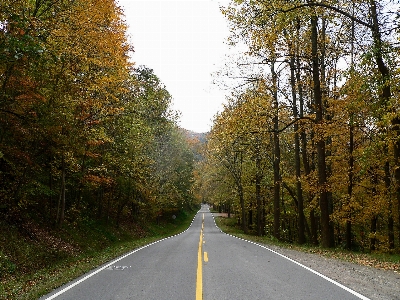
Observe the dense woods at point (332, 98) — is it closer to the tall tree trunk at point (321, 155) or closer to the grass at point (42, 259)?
the tall tree trunk at point (321, 155)

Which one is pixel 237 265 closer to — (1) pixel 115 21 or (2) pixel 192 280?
(2) pixel 192 280

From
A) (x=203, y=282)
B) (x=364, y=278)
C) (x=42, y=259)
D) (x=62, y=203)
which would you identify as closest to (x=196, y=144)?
(x=62, y=203)

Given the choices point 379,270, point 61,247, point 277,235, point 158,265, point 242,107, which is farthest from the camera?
point 277,235

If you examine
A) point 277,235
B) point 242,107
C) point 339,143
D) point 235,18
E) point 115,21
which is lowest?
point 277,235

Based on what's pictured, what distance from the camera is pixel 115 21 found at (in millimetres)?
19000

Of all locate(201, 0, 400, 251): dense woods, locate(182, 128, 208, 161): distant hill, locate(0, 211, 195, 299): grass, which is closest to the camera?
locate(0, 211, 195, 299): grass

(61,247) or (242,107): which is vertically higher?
(242,107)

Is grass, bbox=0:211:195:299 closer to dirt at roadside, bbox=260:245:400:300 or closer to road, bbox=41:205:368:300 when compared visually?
road, bbox=41:205:368:300

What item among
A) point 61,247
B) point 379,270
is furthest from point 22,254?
point 379,270

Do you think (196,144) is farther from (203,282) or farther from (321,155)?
(203,282)

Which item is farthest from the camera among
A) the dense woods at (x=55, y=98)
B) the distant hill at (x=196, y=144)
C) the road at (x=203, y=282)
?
the distant hill at (x=196, y=144)

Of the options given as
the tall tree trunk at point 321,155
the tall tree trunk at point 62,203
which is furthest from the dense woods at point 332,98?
the tall tree trunk at point 62,203

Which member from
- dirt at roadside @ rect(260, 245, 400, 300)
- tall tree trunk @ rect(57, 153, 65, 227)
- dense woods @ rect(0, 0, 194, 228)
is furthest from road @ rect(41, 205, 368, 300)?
tall tree trunk @ rect(57, 153, 65, 227)

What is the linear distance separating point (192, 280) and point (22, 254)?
6249 mm
